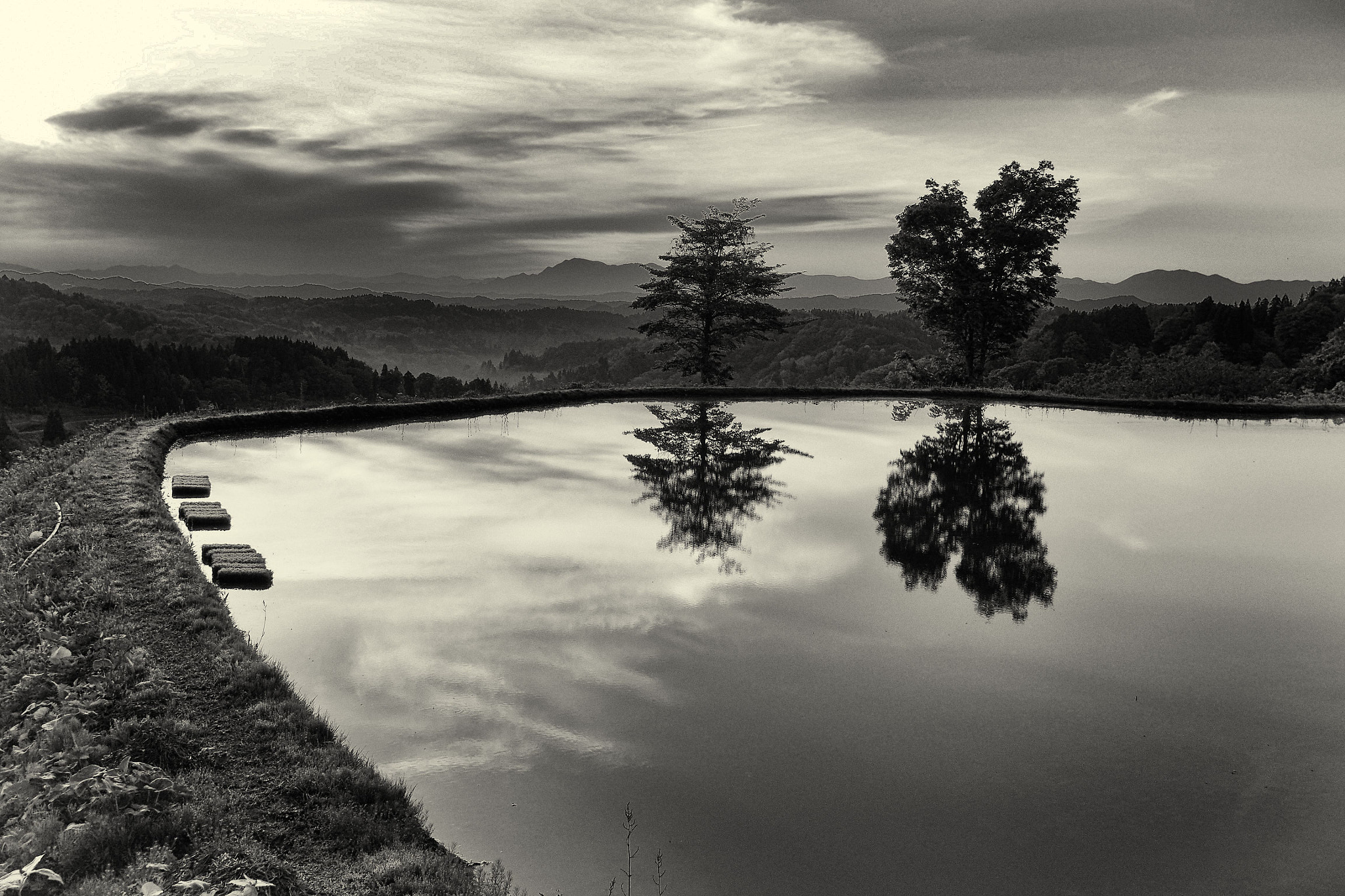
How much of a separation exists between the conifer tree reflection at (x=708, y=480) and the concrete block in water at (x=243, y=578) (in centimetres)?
460

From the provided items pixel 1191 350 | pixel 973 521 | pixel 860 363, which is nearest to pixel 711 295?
pixel 973 521

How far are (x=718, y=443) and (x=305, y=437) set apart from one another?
367 inches

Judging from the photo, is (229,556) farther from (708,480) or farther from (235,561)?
(708,480)

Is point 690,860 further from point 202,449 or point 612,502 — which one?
point 202,449

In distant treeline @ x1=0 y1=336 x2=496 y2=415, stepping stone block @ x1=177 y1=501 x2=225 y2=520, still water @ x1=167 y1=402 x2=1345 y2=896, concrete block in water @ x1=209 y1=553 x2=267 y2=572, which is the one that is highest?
distant treeline @ x1=0 y1=336 x2=496 y2=415

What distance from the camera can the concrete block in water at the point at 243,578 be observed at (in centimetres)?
931

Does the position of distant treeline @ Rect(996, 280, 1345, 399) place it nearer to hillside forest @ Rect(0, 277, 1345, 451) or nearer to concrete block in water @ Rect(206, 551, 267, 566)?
hillside forest @ Rect(0, 277, 1345, 451)

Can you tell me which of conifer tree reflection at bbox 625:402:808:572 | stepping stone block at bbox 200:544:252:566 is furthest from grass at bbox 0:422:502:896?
conifer tree reflection at bbox 625:402:808:572

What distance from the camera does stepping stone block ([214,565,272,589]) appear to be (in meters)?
9.31

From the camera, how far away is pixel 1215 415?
25.3 m

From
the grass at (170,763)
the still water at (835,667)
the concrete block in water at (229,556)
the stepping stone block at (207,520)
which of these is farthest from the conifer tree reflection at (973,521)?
the stepping stone block at (207,520)

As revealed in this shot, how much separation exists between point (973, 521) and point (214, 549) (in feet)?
32.5

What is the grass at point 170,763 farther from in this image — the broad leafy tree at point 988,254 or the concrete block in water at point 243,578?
the broad leafy tree at point 988,254

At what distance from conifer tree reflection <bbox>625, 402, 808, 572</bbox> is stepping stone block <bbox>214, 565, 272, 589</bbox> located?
4.60m
